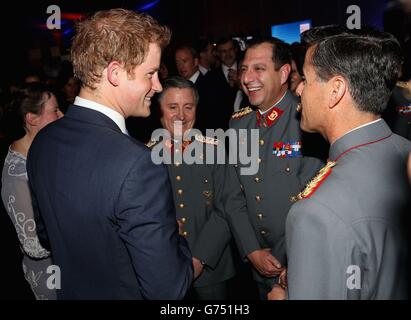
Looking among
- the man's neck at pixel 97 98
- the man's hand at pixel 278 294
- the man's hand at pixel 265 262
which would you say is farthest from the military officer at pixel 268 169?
the man's neck at pixel 97 98

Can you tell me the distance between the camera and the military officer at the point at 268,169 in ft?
7.72

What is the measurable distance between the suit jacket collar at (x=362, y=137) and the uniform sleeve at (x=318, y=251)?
0.28 meters

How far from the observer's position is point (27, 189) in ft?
7.16

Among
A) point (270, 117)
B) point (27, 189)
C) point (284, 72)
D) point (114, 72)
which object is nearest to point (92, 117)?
point (114, 72)

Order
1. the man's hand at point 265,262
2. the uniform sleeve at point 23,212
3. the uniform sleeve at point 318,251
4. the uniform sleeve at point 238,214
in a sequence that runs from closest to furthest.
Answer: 1. the uniform sleeve at point 318,251
2. the uniform sleeve at point 23,212
3. the man's hand at point 265,262
4. the uniform sleeve at point 238,214

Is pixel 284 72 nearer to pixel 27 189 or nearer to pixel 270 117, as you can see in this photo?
pixel 270 117

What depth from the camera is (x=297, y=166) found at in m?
2.35

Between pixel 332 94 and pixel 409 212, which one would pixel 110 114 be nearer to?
pixel 332 94

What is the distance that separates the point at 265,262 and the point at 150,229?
1.24 meters

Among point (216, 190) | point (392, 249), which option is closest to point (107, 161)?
point (392, 249)

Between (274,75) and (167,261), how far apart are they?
1596mm
